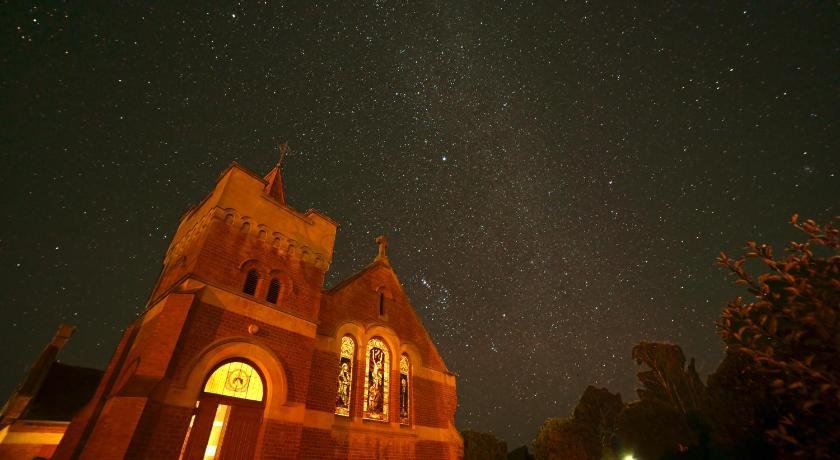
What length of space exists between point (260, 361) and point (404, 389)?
6.26 m

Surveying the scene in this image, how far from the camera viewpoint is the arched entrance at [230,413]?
878 cm

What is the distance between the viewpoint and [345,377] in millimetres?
12758

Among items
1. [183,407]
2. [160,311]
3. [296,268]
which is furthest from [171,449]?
[296,268]

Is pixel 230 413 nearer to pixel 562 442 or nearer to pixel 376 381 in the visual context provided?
pixel 376 381

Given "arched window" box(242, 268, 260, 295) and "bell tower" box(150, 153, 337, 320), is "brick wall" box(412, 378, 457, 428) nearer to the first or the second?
"bell tower" box(150, 153, 337, 320)

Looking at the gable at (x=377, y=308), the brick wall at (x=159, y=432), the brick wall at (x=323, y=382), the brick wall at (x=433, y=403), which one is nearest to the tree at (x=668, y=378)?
the brick wall at (x=433, y=403)

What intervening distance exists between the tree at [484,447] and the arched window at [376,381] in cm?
1656

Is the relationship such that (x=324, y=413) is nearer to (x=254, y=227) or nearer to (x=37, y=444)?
(x=254, y=227)

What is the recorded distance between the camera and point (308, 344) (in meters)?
11.5

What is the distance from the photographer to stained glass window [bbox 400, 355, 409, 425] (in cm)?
1381

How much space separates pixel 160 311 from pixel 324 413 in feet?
18.2

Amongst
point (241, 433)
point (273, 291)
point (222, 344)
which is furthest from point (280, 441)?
point (273, 291)

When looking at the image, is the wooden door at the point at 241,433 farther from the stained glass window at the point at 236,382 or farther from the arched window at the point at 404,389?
the arched window at the point at 404,389

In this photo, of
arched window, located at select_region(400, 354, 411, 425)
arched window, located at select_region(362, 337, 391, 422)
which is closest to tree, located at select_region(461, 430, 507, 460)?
arched window, located at select_region(400, 354, 411, 425)
